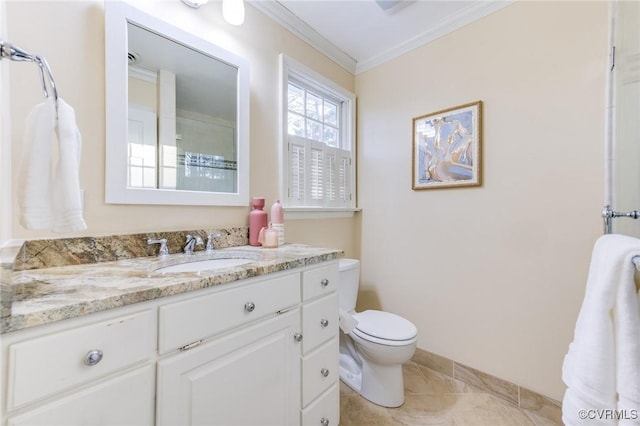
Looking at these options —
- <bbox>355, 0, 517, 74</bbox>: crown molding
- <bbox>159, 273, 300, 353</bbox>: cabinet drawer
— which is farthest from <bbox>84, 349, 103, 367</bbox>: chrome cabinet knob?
<bbox>355, 0, 517, 74</bbox>: crown molding

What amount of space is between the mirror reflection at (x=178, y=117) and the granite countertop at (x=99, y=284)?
0.41 meters

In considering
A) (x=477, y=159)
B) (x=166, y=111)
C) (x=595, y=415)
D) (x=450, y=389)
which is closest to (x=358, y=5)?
(x=477, y=159)

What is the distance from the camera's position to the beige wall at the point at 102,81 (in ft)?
3.00

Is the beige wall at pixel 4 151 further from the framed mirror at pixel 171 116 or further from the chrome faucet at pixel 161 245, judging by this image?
the chrome faucet at pixel 161 245

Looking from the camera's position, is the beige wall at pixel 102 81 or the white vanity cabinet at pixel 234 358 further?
the beige wall at pixel 102 81

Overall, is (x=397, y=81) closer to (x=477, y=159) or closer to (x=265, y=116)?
(x=477, y=159)

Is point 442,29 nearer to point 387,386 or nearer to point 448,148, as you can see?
point 448,148

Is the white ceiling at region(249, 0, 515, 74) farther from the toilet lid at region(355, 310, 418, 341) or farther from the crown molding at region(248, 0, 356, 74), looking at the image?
the toilet lid at region(355, 310, 418, 341)

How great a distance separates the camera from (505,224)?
157 cm

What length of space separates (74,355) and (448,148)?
6.55 feet

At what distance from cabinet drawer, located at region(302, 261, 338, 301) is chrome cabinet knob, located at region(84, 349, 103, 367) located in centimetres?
68

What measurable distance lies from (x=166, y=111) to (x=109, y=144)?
0.30 m

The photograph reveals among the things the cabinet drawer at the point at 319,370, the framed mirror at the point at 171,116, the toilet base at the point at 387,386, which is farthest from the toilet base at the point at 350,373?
the framed mirror at the point at 171,116

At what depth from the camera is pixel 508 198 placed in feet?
5.12
